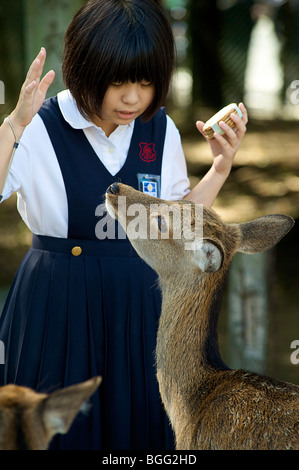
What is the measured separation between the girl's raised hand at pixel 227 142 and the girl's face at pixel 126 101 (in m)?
0.36

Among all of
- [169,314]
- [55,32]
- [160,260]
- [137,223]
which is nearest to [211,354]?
[169,314]

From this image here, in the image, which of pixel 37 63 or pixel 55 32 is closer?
pixel 37 63

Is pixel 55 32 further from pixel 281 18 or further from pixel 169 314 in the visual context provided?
pixel 281 18

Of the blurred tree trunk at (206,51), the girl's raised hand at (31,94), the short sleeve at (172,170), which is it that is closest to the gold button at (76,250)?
the short sleeve at (172,170)

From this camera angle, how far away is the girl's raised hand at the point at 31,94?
216 cm

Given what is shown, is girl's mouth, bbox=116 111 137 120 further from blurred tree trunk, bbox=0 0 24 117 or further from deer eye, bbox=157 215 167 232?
blurred tree trunk, bbox=0 0 24 117

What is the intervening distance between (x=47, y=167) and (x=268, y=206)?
419cm

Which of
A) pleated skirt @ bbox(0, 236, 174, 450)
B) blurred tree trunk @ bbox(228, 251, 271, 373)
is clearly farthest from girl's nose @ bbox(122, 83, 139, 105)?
blurred tree trunk @ bbox(228, 251, 271, 373)

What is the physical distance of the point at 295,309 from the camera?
6426mm

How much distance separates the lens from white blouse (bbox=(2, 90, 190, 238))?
255 cm

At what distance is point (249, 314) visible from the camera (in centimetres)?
532

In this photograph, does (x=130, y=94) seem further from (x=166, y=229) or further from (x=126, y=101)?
(x=166, y=229)

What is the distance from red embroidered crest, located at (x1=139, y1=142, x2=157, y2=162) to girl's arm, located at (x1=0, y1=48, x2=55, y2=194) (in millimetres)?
639

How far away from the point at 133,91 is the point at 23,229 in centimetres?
508
